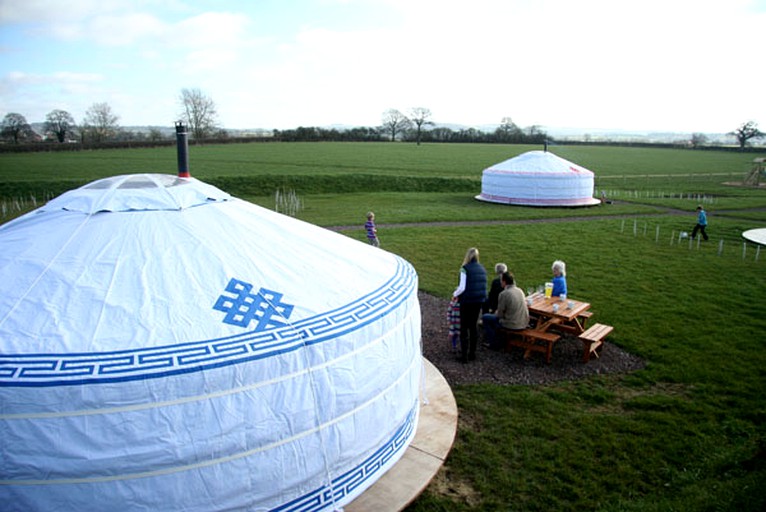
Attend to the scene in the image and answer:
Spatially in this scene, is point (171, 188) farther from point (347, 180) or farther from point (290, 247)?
point (347, 180)

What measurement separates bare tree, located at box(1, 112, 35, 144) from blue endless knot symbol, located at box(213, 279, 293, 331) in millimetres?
59086

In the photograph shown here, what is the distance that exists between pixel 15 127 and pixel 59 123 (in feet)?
12.9

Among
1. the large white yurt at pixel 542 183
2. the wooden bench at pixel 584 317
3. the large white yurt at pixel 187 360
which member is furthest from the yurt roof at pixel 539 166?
the large white yurt at pixel 187 360

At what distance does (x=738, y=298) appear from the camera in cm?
845

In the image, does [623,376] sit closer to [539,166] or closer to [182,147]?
[182,147]

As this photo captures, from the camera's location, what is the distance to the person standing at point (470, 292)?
18.6 feet

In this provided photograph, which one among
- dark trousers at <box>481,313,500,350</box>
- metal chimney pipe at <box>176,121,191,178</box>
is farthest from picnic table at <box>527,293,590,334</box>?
metal chimney pipe at <box>176,121,191,178</box>

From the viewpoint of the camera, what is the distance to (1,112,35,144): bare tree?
50531 mm

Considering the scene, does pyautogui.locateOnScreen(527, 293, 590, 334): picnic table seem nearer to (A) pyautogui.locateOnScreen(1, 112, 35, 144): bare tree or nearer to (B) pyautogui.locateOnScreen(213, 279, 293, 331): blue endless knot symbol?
(B) pyautogui.locateOnScreen(213, 279, 293, 331): blue endless knot symbol

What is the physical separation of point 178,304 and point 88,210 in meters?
1.39

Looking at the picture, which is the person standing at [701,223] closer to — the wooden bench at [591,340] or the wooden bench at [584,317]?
the wooden bench at [584,317]

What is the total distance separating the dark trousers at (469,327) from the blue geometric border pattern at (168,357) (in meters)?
2.57

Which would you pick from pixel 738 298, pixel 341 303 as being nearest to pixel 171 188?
pixel 341 303

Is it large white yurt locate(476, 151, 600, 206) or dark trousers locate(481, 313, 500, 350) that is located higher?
large white yurt locate(476, 151, 600, 206)
